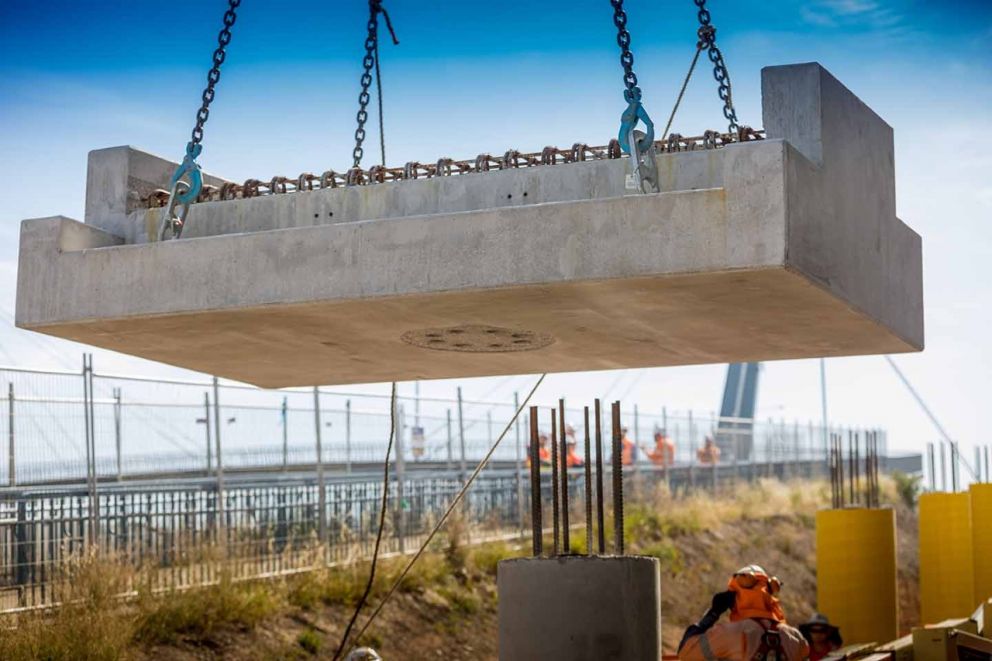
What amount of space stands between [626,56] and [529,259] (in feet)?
4.93

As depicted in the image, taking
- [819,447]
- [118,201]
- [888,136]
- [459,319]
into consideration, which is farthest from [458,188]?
[819,447]

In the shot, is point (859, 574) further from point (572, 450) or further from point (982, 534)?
point (572, 450)

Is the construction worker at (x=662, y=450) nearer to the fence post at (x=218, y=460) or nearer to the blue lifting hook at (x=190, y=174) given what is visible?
the fence post at (x=218, y=460)

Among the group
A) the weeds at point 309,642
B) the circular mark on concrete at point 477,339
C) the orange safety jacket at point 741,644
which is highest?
the circular mark on concrete at point 477,339

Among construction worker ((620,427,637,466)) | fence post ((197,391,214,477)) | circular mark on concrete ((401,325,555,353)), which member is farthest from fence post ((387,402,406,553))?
construction worker ((620,427,637,466))

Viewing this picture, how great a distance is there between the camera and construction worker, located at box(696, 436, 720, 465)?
123 ft

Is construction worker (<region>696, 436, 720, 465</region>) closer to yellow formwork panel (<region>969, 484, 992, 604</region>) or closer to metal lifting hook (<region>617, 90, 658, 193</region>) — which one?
yellow formwork panel (<region>969, 484, 992, 604</region>)

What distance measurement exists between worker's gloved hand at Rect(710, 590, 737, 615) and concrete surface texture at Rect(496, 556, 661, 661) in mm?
707

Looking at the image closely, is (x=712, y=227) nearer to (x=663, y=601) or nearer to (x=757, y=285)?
(x=757, y=285)

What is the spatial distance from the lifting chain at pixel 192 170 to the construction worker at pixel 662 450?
24.3 m

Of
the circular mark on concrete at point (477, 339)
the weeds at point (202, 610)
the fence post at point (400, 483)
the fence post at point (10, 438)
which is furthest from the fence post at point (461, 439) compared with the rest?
the circular mark on concrete at point (477, 339)

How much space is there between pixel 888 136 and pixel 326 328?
459 centimetres

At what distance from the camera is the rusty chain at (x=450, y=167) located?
370 inches

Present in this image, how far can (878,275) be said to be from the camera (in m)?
10.2
